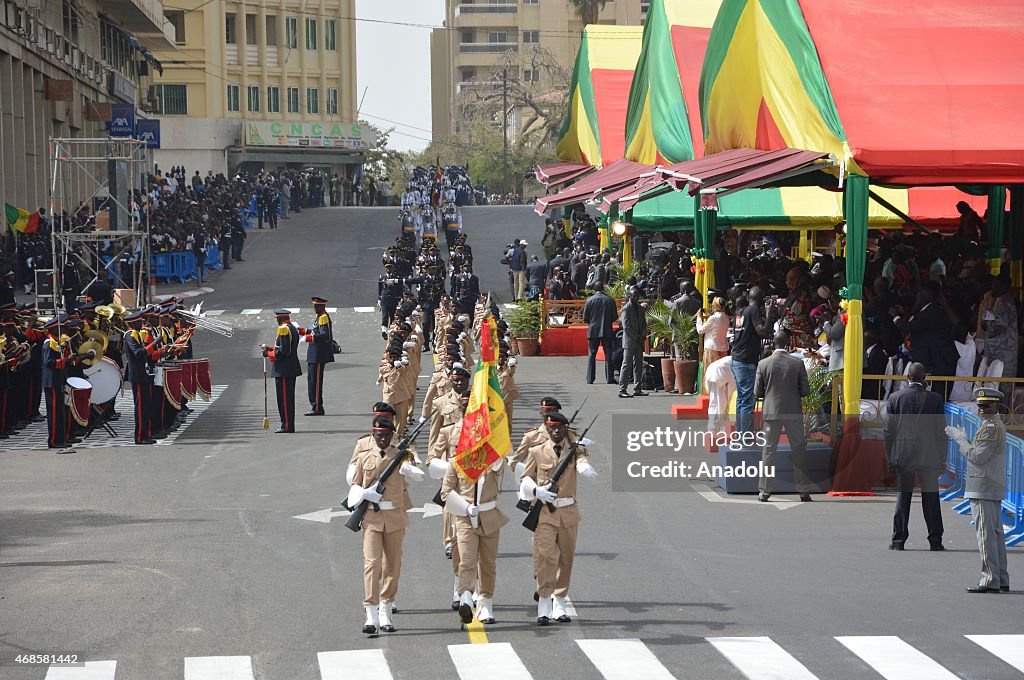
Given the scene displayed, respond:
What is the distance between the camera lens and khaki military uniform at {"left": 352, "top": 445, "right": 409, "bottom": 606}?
38.5ft

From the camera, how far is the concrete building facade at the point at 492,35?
113 metres

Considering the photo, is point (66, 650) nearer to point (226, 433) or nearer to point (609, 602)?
point (609, 602)

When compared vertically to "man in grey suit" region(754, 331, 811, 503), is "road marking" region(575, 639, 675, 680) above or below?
below

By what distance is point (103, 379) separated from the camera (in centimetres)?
2286

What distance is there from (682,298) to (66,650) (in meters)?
16.5

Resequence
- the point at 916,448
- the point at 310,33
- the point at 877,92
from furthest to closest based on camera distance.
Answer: the point at 310,33 → the point at 877,92 → the point at 916,448

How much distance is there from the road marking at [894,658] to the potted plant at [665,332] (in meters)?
14.8

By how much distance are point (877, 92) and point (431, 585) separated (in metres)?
9.36

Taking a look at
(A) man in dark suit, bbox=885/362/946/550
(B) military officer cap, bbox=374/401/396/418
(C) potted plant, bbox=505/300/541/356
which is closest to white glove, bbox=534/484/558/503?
(B) military officer cap, bbox=374/401/396/418

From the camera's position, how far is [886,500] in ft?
56.3

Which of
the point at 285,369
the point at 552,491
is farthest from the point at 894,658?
the point at 285,369

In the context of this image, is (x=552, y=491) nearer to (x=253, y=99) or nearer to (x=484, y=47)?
(x=253, y=99)

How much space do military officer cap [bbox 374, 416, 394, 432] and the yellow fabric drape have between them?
23.8 ft

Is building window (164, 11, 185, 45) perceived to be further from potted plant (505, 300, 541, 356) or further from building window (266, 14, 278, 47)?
potted plant (505, 300, 541, 356)
